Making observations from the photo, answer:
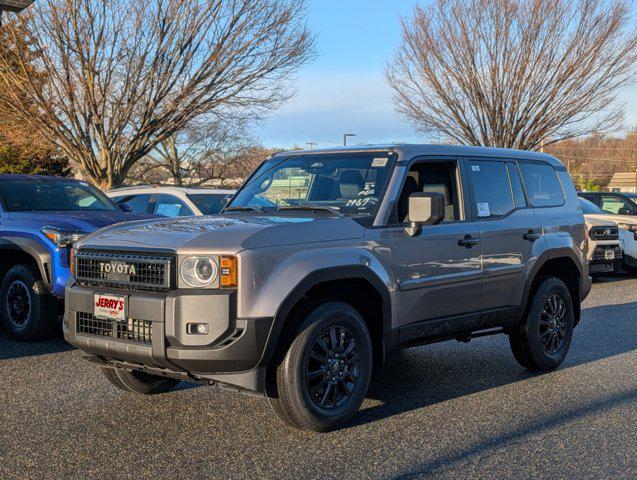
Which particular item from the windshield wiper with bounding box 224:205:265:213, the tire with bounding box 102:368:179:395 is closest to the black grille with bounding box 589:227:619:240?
the windshield wiper with bounding box 224:205:265:213

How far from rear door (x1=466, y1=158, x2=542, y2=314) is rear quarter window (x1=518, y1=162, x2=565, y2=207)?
16cm

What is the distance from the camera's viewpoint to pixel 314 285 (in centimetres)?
507

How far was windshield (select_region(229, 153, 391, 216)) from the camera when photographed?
582cm

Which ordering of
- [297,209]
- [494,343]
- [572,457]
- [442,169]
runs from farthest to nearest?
[494,343] → [442,169] → [297,209] → [572,457]

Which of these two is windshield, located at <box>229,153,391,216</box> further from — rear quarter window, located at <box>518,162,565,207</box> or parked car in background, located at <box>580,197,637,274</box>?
parked car in background, located at <box>580,197,637,274</box>

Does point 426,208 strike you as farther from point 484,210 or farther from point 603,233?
point 603,233

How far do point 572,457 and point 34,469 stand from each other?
10.1 feet

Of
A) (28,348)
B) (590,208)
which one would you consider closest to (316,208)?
(28,348)

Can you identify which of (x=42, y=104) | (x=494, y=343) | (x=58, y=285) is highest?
(x=42, y=104)

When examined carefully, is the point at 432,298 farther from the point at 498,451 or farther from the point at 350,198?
the point at 498,451

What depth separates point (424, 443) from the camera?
496 cm

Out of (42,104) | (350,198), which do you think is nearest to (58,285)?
(350,198)

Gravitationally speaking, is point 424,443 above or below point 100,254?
below

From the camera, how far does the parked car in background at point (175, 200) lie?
37.4ft
